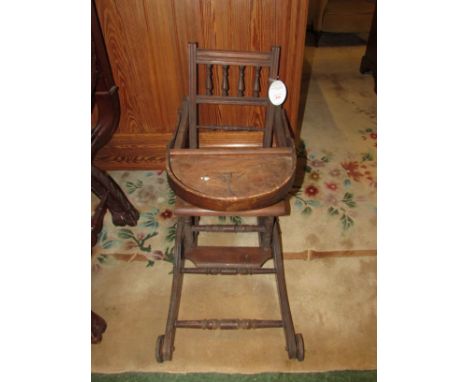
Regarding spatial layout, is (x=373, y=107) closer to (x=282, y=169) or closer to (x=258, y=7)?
(x=258, y=7)

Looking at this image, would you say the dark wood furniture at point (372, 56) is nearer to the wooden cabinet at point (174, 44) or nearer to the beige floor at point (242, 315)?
the wooden cabinet at point (174, 44)

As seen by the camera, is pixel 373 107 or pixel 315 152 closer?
pixel 315 152

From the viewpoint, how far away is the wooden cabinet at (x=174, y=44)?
4.86 ft

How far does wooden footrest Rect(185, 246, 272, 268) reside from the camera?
1374 mm

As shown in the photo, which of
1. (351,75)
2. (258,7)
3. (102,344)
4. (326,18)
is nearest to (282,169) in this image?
(258,7)

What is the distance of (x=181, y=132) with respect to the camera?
1199 millimetres

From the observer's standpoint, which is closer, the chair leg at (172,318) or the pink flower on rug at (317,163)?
the chair leg at (172,318)

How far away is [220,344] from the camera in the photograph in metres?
1.29

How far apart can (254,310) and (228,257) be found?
0.26 metres

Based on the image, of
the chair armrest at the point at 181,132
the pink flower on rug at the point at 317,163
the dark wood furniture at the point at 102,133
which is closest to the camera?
the chair armrest at the point at 181,132

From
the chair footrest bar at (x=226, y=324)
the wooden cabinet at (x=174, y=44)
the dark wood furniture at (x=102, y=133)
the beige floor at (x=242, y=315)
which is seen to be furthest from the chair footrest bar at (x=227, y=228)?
the wooden cabinet at (x=174, y=44)

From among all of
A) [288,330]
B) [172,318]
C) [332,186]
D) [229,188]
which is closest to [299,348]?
[288,330]

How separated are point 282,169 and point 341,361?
0.81m

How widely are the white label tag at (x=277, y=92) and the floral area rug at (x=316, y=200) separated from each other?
29.8 inches
